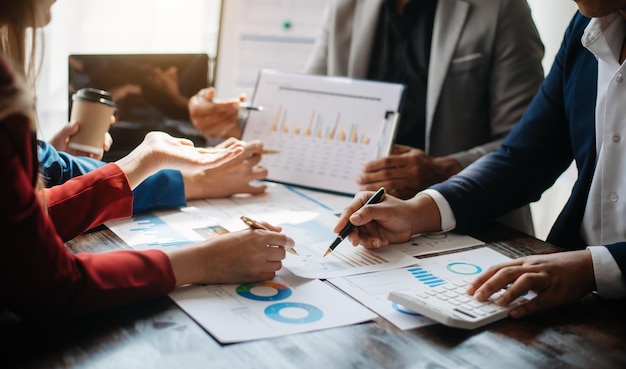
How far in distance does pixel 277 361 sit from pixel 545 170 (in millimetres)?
928

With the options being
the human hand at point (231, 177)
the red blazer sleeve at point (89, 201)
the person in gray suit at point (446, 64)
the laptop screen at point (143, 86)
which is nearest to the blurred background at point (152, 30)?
the laptop screen at point (143, 86)

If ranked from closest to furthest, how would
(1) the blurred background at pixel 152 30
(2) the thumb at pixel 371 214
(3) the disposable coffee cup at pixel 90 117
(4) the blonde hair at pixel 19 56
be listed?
(4) the blonde hair at pixel 19 56 → (2) the thumb at pixel 371 214 → (3) the disposable coffee cup at pixel 90 117 → (1) the blurred background at pixel 152 30

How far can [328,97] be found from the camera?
1.73 meters

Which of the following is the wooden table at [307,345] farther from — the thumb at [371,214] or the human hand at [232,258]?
the thumb at [371,214]

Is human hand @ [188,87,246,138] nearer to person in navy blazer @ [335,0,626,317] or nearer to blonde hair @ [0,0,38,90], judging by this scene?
person in navy blazer @ [335,0,626,317]

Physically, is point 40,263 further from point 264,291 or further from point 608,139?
point 608,139

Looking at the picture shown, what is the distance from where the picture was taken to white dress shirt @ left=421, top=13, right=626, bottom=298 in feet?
4.41

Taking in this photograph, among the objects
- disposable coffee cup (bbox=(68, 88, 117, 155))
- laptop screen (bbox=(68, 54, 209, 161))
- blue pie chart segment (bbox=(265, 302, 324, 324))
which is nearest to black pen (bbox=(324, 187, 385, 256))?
blue pie chart segment (bbox=(265, 302, 324, 324))

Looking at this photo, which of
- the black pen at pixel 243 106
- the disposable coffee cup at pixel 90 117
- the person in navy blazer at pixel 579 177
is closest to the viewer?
the person in navy blazer at pixel 579 177

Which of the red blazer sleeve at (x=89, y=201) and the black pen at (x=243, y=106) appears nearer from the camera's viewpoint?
the red blazer sleeve at (x=89, y=201)

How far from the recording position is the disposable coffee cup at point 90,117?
1.49m

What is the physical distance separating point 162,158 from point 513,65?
0.99m

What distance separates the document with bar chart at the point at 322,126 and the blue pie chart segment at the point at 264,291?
61cm

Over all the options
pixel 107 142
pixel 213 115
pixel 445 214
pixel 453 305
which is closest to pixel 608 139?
pixel 445 214
